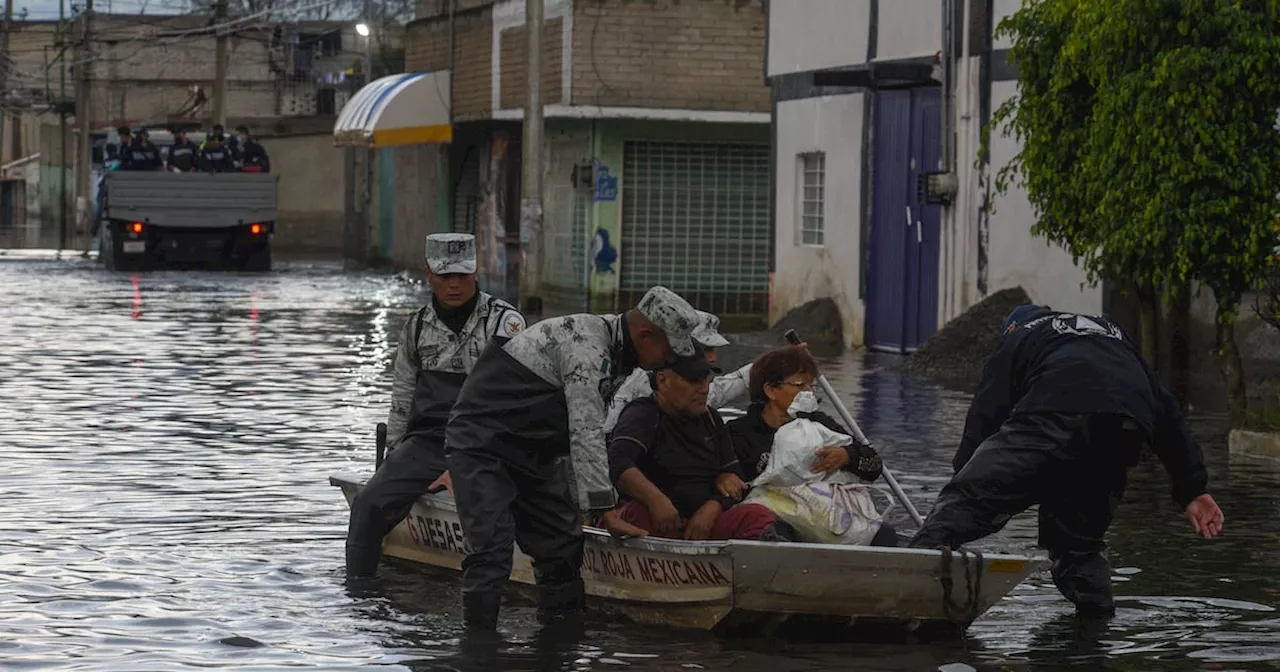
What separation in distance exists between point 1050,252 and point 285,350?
7866 millimetres

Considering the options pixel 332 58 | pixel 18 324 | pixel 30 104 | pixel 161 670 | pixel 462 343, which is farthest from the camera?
pixel 30 104

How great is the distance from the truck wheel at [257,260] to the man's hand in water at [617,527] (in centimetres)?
3621

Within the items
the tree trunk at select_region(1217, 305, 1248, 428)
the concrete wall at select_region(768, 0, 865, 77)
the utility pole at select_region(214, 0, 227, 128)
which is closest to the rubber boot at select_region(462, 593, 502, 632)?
the tree trunk at select_region(1217, 305, 1248, 428)

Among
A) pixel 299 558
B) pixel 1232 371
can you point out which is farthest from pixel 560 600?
pixel 1232 371

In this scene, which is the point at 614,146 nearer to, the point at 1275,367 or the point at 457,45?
the point at 457,45

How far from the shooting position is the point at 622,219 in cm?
3550

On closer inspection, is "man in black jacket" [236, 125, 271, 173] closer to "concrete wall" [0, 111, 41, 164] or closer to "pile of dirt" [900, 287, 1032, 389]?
"pile of dirt" [900, 287, 1032, 389]

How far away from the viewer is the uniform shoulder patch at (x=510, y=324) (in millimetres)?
9930

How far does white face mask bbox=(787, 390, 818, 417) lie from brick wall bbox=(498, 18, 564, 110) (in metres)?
24.0

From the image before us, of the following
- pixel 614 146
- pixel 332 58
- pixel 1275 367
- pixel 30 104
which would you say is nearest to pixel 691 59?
pixel 614 146

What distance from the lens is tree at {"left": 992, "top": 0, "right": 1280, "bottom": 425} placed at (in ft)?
52.9

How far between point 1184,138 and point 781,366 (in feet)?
23.5


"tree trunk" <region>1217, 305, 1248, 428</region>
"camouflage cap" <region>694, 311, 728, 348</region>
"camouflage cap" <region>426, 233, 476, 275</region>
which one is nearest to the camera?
"camouflage cap" <region>694, 311, 728, 348</region>

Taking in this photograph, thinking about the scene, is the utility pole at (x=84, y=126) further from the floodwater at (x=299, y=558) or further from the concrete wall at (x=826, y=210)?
the floodwater at (x=299, y=558)
